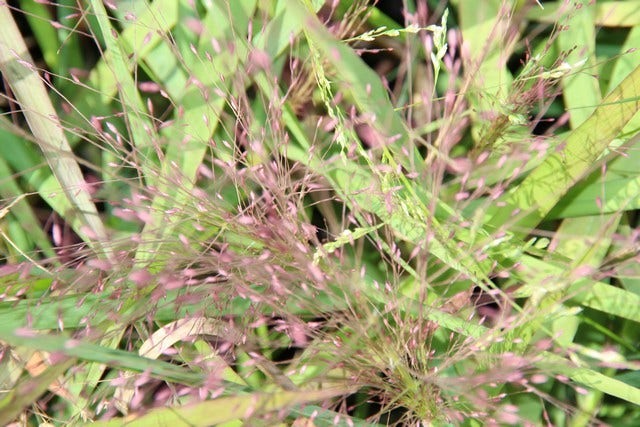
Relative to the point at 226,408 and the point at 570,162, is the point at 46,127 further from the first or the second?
the point at 570,162

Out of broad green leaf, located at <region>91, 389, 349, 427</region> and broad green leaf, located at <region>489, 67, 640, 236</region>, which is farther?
broad green leaf, located at <region>489, 67, 640, 236</region>

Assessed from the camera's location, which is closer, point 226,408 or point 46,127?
point 226,408

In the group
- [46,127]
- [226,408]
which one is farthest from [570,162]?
[46,127]

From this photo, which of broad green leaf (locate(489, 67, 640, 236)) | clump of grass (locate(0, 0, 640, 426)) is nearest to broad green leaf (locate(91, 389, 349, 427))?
clump of grass (locate(0, 0, 640, 426))

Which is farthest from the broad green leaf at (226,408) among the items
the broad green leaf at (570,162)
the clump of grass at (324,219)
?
the broad green leaf at (570,162)

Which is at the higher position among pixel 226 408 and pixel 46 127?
pixel 46 127

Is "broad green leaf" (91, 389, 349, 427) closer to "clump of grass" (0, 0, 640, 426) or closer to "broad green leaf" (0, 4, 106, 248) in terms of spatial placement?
"clump of grass" (0, 0, 640, 426)

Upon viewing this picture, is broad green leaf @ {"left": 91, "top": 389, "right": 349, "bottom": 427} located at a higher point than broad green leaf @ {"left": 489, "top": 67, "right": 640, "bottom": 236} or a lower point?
lower

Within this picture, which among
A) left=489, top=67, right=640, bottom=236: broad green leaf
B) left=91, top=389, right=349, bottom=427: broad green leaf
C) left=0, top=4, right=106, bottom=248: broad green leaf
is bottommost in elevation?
left=91, top=389, right=349, bottom=427: broad green leaf

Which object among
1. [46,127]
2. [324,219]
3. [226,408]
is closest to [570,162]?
[324,219]

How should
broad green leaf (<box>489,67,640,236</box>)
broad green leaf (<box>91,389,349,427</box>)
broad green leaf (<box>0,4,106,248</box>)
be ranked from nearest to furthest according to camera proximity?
broad green leaf (<box>91,389,349,427</box>), broad green leaf (<box>489,67,640,236</box>), broad green leaf (<box>0,4,106,248</box>)
